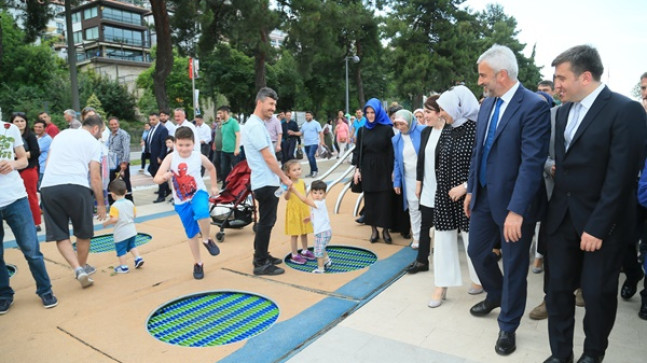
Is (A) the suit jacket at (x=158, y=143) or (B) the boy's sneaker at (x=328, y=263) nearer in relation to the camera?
(B) the boy's sneaker at (x=328, y=263)

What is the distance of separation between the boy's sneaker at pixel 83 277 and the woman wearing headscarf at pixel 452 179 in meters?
3.24

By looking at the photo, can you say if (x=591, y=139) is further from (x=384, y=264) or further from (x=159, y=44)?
(x=159, y=44)

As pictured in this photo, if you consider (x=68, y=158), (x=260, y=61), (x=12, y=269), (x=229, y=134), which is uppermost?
(x=260, y=61)

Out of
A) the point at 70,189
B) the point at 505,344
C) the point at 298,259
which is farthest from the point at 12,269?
the point at 505,344

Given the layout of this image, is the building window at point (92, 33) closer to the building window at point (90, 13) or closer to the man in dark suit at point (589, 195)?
the building window at point (90, 13)

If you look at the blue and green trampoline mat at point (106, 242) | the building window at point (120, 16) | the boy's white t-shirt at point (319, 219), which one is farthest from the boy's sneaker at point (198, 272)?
the building window at point (120, 16)

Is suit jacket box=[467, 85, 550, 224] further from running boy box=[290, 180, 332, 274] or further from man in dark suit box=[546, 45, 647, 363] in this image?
running boy box=[290, 180, 332, 274]

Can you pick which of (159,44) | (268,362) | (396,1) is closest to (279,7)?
(159,44)

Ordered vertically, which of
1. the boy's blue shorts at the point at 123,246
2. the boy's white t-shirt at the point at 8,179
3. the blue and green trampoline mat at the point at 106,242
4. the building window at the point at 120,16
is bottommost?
the blue and green trampoline mat at the point at 106,242

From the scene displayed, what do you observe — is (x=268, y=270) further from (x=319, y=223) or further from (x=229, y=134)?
(x=229, y=134)

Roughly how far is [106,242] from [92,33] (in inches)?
2929

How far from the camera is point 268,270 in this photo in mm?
4719

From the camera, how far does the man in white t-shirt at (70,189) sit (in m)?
4.34

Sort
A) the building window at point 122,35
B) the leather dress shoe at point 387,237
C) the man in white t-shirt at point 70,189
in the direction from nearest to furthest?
the man in white t-shirt at point 70,189 < the leather dress shoe at point 387,237 < the building window at point 122,35
